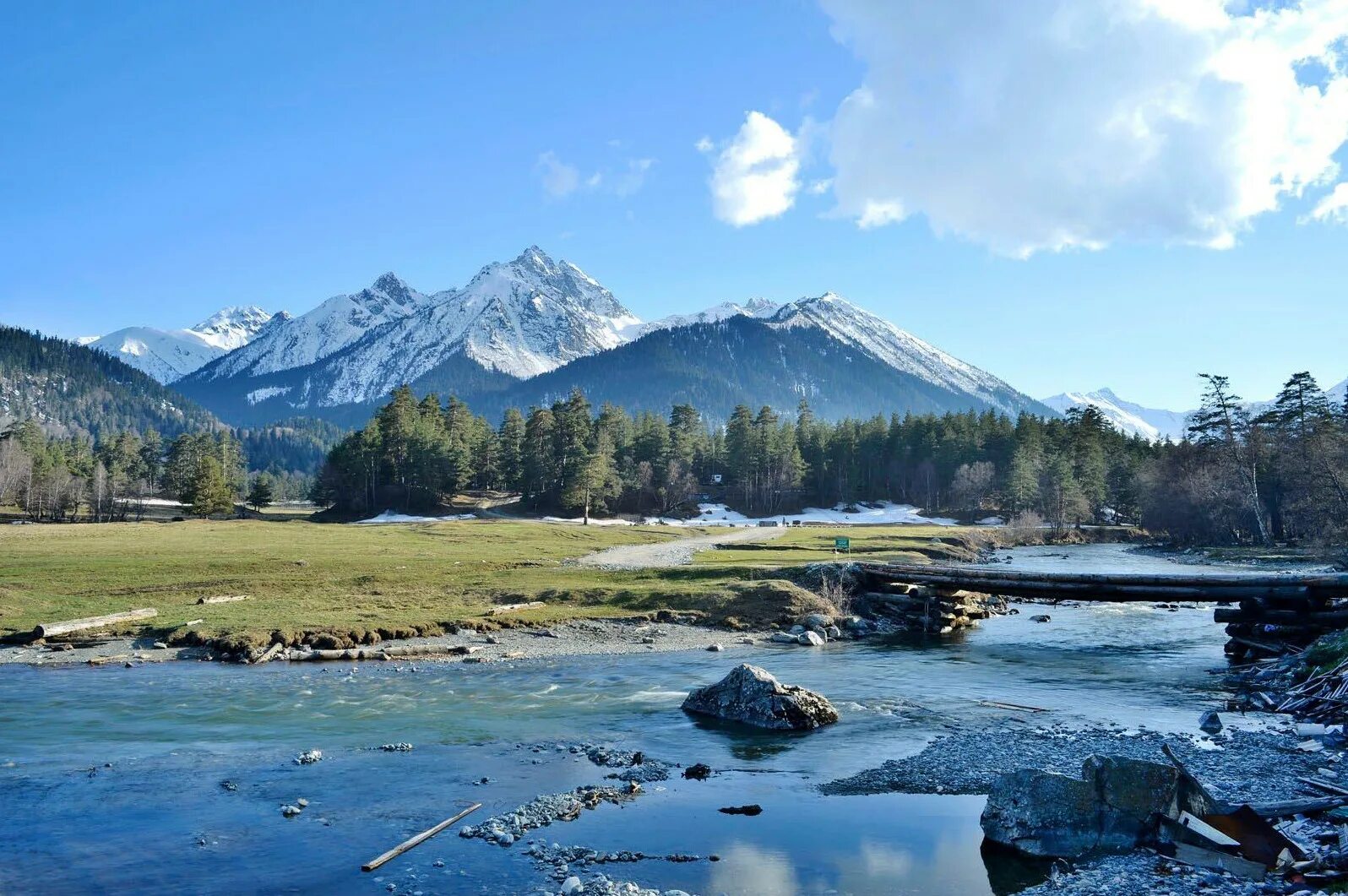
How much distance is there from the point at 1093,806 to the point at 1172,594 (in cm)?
3305

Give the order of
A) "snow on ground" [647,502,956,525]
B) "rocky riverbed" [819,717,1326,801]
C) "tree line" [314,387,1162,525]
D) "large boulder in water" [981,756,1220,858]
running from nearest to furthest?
"large boulder in water" [981,756,1220,858] < "rocky riverbed" [819,717,1326,801] < "tree line" [314,387,1162,525] < "snow on ground" [647,502,956,525]

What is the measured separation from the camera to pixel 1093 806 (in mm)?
15359

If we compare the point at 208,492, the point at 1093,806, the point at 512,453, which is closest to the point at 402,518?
the point at 512,453

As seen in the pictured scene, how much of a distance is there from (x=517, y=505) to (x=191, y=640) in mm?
110713

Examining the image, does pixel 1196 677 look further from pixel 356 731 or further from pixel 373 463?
pixel 373 463

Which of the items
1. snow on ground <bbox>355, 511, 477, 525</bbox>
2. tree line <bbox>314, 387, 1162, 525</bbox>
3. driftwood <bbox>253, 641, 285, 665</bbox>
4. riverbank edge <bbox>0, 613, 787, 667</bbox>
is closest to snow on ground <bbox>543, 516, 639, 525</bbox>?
tree line <bbox>314, 387, 1162, 525</bbox>

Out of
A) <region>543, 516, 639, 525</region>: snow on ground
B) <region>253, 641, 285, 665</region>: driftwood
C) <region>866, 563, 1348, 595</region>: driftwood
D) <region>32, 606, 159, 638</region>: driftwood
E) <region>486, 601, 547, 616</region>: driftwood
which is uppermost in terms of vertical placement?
<region>866, 563, 1348, 595</region>: driftwood

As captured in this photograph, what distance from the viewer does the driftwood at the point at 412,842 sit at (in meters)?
14.5

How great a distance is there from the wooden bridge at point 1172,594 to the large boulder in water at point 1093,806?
86.9 feet

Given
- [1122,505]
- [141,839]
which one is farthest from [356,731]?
[1122,505]

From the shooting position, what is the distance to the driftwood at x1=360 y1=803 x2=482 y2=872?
14.5m

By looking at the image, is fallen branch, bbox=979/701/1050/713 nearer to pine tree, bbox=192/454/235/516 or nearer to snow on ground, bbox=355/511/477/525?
snow on ground, bbox=355/511/477/525

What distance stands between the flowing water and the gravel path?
28.8 metres

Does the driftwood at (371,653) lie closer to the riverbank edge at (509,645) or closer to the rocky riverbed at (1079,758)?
the riverbank edge at (509,645)
